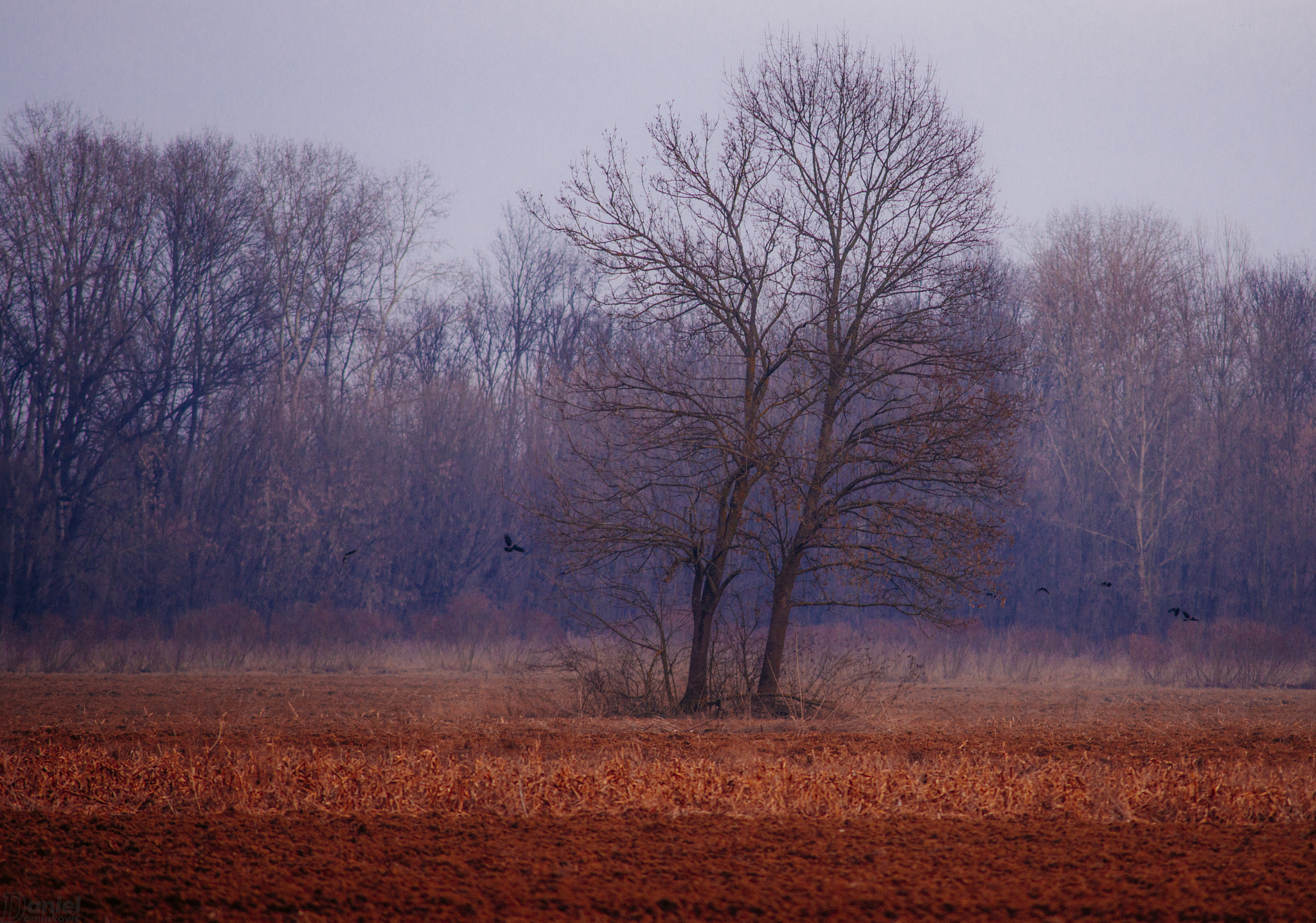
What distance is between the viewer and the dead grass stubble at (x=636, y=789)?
26.4ft

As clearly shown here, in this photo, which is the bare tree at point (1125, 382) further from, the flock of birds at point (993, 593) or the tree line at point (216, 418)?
the tree line at point (216, 418)

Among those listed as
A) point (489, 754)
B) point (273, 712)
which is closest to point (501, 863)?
point (489, 754)

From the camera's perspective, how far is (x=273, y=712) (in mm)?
15430

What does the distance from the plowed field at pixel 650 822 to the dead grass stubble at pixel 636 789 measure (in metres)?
0.03

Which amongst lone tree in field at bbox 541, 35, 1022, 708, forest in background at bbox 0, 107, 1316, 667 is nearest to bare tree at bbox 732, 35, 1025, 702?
lone tree in field at bbox 541, 35, 1022, 708

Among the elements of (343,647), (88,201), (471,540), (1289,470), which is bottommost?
(343,647)

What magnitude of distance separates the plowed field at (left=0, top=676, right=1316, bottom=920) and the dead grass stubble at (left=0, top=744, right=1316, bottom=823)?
0.03 m

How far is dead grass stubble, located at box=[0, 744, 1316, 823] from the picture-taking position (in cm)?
805

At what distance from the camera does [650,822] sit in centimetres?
759

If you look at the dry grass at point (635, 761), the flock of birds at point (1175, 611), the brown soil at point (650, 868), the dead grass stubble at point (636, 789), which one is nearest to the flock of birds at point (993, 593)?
the flock of birds at point (1175, 611)

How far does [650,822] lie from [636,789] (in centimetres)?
87

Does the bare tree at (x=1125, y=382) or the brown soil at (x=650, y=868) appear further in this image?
the bare tree at (x=1125, y=382)

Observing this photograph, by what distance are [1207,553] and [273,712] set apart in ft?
119

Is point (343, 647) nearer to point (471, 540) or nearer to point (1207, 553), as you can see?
point (471, 540)
